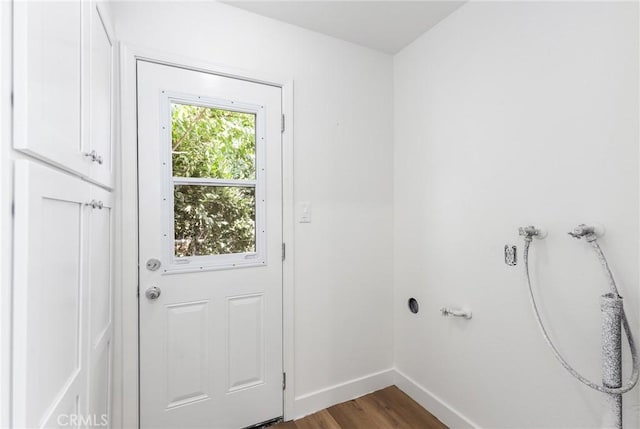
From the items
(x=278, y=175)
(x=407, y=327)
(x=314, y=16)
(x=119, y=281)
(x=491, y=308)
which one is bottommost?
(x=407, y=327)

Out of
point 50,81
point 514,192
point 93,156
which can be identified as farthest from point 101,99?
point 514,192

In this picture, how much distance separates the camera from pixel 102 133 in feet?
3.88

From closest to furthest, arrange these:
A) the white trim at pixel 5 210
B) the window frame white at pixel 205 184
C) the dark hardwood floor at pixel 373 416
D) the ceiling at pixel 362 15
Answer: the white trim at pixel 5 210 < the window frame white at pixel 205 184 < the ceiling at pixel 362 15 < the dark hardwood floor at pixel 373 416

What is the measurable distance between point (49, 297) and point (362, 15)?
1.94 metres

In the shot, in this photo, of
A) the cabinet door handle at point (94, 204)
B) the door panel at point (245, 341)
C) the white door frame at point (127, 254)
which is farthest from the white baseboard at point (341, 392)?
the cabinet door handle at point (94, 204)

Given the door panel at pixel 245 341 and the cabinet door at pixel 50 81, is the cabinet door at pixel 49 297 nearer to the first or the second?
the cabinet door at pixel 50 81

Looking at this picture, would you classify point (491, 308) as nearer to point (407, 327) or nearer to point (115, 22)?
point (407, 327)

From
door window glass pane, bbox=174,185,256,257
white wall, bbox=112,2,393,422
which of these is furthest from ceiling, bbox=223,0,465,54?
door window glass pane, bbox=174,185,256,257

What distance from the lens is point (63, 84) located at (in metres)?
0.77

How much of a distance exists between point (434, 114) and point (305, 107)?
81 cm

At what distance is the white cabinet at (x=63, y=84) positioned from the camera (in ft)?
1.84

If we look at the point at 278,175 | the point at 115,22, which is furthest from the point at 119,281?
the point at 115,22

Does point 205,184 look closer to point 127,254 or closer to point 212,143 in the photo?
point 212,143

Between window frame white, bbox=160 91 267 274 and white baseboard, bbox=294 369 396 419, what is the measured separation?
3.01 ft
